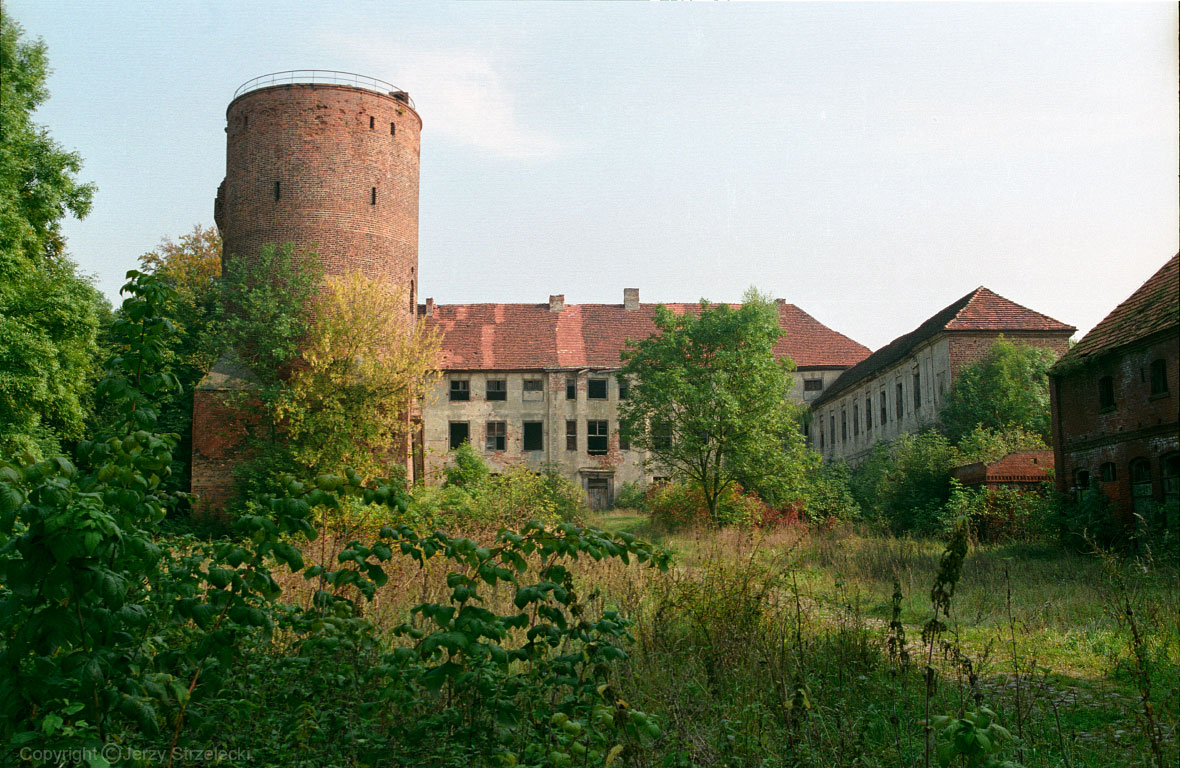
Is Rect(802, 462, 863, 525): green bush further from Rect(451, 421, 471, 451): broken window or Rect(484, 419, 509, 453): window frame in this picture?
Rect(451, 421, 471, 451): broken window

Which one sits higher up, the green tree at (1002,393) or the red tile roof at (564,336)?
the red tile roof at (564,336)

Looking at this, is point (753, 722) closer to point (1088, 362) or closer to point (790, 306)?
point (1088, 362)

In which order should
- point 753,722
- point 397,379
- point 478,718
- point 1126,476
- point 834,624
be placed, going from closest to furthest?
point 478,718
point 753,722
point 834,624
point 1126,476
point 397,379

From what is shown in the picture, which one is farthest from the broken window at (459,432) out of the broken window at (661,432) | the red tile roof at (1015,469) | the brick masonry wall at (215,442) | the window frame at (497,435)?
the red tile roof at (1015,469)

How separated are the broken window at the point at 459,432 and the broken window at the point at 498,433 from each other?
103 cm

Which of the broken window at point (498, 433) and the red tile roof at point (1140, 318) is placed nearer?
the red tile roof at point (1140, 318)

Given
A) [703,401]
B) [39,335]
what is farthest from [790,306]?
[39,335]

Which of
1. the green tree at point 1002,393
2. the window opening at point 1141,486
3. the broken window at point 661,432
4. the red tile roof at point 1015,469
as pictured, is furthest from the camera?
the broken window at point 661,432

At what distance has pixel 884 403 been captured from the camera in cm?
3853

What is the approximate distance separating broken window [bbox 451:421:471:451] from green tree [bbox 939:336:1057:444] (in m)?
21.6

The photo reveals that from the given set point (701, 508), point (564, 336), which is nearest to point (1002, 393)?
point (701, 508)

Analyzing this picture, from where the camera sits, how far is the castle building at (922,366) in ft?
104

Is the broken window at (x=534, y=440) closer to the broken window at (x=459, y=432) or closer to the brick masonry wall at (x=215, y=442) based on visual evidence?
the broken window at (x=459, y=432)

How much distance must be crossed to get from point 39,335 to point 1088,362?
23220mm
